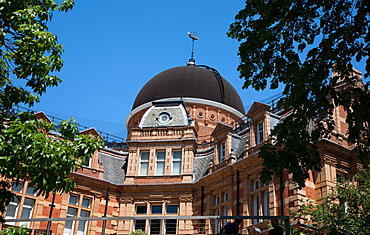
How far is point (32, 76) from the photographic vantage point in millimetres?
12594

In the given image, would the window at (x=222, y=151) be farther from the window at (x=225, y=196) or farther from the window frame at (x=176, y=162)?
the window frame at (x=176, y=162)

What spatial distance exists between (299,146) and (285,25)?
11.2ft

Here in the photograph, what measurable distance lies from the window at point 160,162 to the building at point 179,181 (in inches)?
2.8

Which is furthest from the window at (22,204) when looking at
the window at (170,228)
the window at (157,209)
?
the window at (170,228)

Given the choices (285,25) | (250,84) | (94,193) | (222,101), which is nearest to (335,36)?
(285,25)

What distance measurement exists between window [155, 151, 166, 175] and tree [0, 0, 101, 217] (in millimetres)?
18787

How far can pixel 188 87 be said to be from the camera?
4444cm

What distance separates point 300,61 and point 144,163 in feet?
66.2

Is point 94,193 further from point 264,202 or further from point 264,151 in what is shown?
point 264,151

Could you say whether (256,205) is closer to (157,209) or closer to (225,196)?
(225,196)

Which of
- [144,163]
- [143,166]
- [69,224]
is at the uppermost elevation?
[144,163]

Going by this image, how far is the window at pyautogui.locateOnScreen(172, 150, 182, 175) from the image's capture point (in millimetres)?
31353

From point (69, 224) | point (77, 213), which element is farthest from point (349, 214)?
point (69, 224)

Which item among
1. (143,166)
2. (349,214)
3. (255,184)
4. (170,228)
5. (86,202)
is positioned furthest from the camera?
(143,166)
